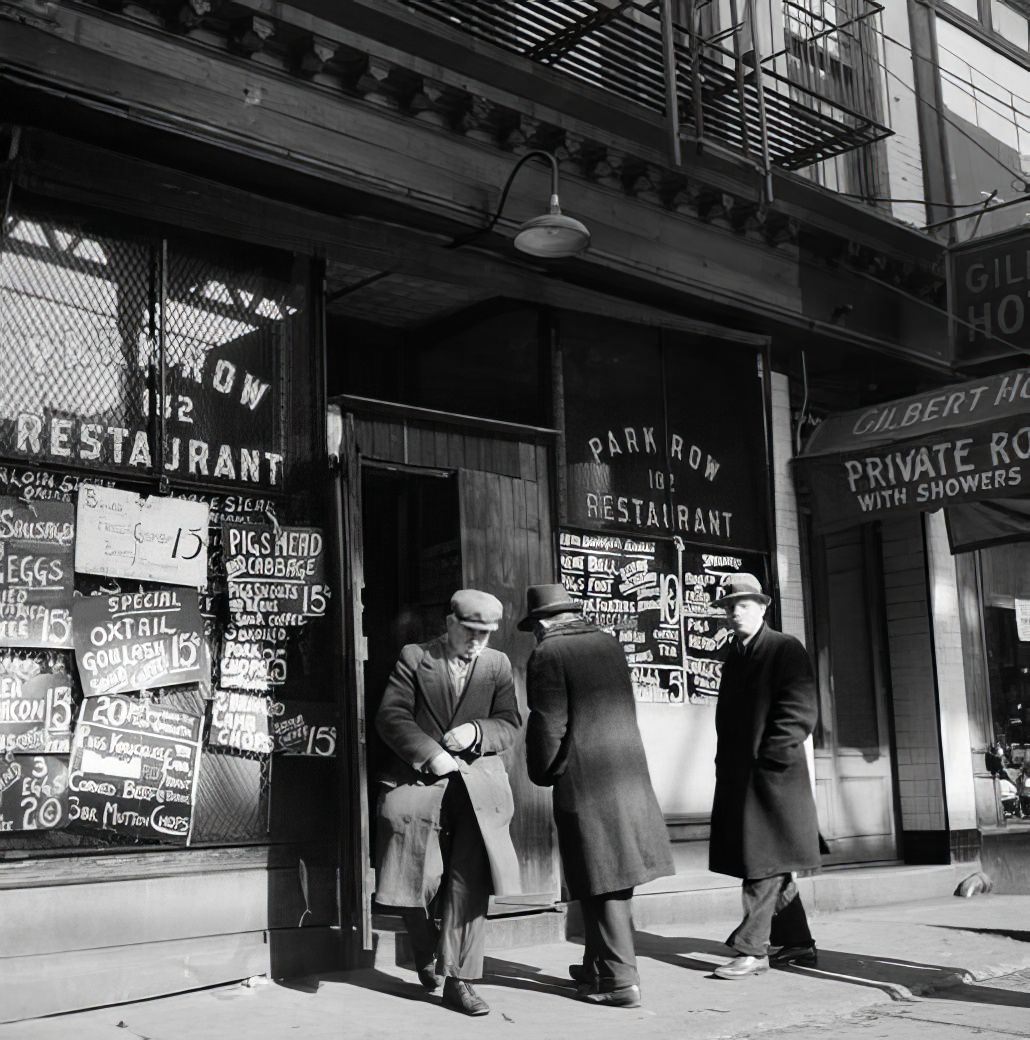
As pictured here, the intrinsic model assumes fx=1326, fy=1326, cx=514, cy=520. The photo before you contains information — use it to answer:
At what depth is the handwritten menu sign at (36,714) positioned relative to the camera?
648 cm

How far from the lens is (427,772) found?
6.38 m

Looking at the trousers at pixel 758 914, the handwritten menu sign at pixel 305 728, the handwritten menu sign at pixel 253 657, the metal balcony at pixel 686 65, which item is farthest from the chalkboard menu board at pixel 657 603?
the metal balcony at pixel 686 65

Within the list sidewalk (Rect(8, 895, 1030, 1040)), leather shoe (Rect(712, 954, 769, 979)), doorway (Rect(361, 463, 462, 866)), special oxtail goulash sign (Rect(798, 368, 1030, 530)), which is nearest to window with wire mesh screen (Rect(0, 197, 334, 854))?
doorway (Rect(361, 463, 462, 866))

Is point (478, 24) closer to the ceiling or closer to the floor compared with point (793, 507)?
closer to the ceiling

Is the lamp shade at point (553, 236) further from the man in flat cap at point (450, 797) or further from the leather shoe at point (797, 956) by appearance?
the leather shoe at point (797, 956)

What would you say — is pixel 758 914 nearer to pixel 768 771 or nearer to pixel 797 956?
pixel 797 956

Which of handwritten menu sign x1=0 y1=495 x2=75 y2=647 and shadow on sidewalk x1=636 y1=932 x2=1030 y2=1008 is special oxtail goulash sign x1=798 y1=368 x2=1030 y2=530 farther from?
handwritten menu sign x1=0 y1=495 x2=75 y2=647

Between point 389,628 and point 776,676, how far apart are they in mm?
2920

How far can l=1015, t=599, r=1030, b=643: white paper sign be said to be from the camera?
41.1 feet

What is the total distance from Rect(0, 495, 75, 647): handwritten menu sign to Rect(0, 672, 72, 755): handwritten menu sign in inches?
7.5

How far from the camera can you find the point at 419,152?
8.35m

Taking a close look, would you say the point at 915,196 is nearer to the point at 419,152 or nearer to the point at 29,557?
the point at 419,152

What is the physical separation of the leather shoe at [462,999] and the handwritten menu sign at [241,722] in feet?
5.87

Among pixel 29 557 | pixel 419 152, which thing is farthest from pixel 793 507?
pixel 29 557
